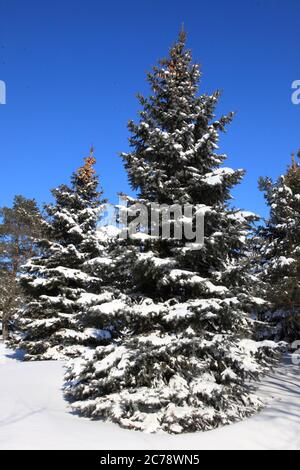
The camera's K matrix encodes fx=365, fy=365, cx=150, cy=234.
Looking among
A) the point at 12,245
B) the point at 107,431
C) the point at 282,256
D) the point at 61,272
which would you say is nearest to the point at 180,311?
the point at 107,431

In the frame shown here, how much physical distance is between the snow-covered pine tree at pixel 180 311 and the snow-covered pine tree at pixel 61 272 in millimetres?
5732

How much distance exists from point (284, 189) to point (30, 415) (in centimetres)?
1398

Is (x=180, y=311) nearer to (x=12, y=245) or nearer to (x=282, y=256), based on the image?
(x=282, y=256)

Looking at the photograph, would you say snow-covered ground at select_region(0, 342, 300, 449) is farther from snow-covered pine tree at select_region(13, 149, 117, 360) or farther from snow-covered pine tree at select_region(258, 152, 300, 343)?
snow-covered pine tree at select_region(13, 149, 117, 360)

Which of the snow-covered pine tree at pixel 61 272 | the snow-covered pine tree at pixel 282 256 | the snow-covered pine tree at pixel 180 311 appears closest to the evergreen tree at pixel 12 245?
the snow-covered pine tree at pixel 61 272

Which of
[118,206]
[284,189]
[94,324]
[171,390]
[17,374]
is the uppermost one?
[284,189]

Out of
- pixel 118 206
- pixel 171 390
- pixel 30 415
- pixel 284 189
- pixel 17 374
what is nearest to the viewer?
pixel 171 390

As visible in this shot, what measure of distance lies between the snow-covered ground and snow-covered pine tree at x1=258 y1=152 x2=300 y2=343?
3701 mm

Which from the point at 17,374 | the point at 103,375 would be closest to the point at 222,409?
the point at 103,375

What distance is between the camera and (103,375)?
7.93 m

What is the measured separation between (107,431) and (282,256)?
1058 cm

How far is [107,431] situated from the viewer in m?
6.84

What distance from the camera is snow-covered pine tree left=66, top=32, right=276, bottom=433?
7.21 meters
